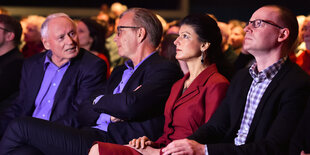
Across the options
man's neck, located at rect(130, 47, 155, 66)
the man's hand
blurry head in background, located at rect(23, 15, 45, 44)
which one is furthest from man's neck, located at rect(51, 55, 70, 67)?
blurry head in background, located at rect(23, 15, 45, 44)

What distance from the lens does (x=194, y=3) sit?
1054 cm

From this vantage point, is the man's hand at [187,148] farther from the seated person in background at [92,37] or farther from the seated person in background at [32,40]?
the seated person in background at [32,40]

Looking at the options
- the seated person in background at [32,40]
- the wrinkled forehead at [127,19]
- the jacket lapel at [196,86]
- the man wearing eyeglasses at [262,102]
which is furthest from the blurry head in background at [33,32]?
the man wearing eyeglasses at [262,102]

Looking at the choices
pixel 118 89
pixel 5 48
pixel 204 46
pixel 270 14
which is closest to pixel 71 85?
pixel 118 89

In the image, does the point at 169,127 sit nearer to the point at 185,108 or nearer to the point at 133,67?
the point at 185,108

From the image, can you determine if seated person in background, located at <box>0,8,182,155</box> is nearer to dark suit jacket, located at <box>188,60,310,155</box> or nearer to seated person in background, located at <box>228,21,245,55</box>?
dark suit jacket, located at <box>188,60,310,155</box>

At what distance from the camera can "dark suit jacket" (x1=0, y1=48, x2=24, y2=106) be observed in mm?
3814

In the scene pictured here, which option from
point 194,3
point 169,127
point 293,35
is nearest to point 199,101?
point 169,127

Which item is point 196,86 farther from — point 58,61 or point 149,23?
point 58,61

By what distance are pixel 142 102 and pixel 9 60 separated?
5.67 ft

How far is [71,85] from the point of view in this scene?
3.36 metres

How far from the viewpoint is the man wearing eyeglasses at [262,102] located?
2.00 metres

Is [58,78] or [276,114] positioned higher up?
[276,114]

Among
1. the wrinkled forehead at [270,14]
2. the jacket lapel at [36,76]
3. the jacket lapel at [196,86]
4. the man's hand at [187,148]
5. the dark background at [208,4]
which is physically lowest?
the dark background at [208,4]
